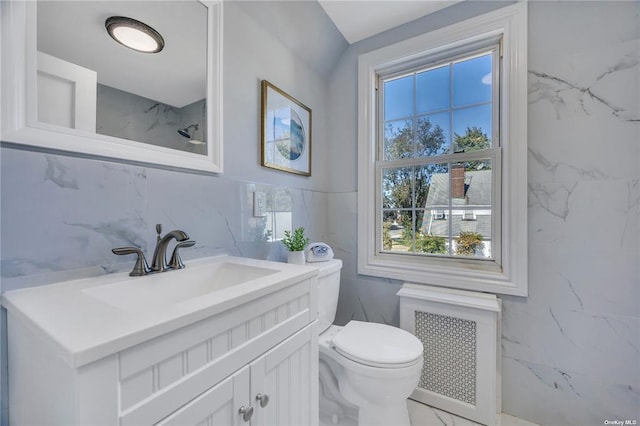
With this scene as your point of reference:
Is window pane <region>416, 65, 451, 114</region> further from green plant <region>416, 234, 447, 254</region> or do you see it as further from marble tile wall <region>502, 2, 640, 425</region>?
green plant <region>416, 234, 447, 254</region>

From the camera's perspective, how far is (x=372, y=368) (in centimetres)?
112

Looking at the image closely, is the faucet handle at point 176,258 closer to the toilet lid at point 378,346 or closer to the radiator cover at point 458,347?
the toilet lid at point 378,346

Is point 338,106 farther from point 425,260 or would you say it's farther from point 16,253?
point 16,253

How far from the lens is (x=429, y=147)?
172 centimetres

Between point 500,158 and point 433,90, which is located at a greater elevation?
point 433,90

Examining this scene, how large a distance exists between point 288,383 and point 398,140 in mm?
1577

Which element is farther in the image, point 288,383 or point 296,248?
point 296,248

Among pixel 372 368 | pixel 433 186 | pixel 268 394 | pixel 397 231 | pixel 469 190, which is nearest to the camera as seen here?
pixel 268 394

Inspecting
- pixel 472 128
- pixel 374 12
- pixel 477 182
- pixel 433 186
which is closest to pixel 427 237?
pixel 433 186

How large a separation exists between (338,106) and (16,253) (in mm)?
1796

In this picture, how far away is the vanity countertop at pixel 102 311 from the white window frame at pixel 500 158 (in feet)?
3.50

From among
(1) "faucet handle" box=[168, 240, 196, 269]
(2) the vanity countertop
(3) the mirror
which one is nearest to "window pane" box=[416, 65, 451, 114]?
(3) the mirror

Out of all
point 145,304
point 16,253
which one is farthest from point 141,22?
point 145,304

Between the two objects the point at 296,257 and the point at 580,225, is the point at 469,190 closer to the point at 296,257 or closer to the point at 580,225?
the point at 580,225
